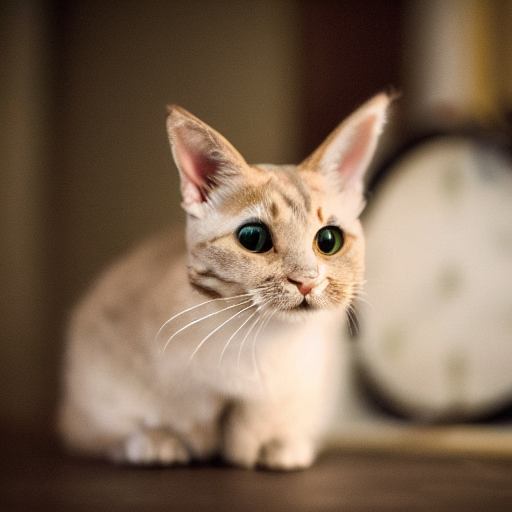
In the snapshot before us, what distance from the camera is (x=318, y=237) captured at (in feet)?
1.94

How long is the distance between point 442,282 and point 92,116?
0.87m

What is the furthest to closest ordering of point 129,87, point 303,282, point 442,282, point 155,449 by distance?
point 129,87
point 442,282
point 155,449
point 303,282

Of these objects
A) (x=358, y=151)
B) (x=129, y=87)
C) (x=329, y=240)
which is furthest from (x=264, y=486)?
(x=129, y=87)

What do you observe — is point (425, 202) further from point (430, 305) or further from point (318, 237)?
point (318, 237)

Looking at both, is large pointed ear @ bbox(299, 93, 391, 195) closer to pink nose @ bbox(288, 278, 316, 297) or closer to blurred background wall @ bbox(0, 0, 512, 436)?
pink nose @ bbox(288, 278, 316, 297)

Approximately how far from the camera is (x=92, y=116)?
1270 mm

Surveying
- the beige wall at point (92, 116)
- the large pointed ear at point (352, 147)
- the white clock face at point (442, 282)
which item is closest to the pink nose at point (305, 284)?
the large pointed ear at point (352, 147)

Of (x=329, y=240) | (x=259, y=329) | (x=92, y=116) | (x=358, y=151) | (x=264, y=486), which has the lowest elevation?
(x=264, y=486)

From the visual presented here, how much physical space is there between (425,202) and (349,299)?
50 cm

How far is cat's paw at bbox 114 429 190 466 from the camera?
2.34 feet

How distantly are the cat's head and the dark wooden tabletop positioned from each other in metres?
0.22

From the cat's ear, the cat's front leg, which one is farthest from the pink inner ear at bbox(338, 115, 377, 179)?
the cat's front leg

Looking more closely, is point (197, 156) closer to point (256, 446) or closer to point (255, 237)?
point (255, 237)

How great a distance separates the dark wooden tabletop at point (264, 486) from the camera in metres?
0.58
